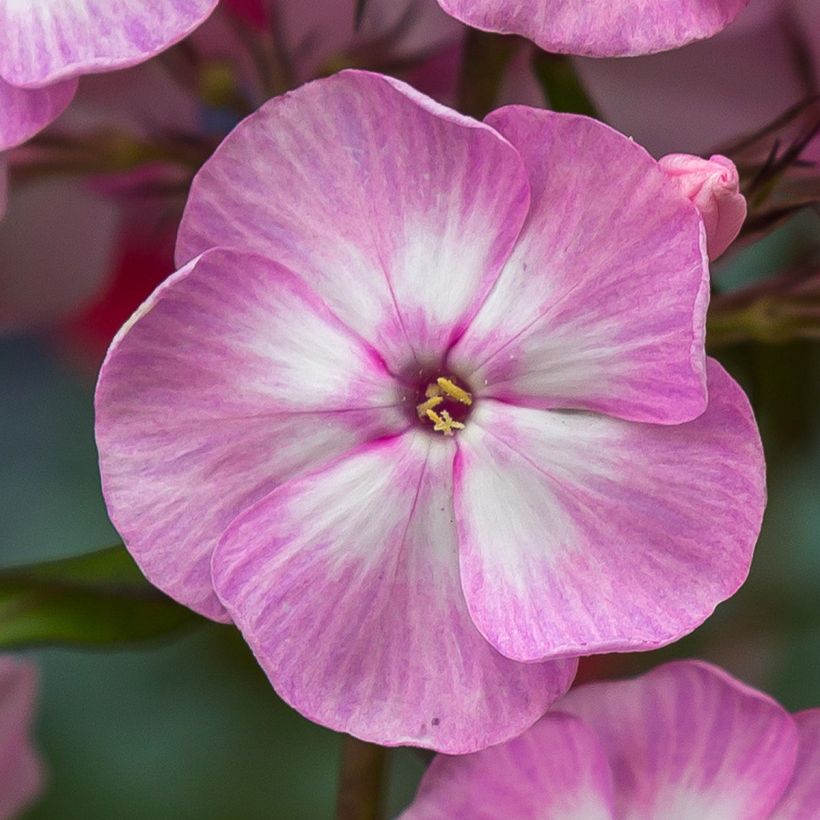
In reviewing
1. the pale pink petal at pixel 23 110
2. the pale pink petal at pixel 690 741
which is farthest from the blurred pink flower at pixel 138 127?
the pale pink petal at pixel 690 741

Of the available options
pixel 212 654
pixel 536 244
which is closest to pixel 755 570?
pixel 212 654

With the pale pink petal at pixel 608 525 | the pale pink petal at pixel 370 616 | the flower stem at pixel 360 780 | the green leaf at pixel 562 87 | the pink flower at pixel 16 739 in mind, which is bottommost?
the pink flower at pixel 16 739

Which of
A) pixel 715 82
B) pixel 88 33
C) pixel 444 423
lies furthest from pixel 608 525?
pixel 715 82

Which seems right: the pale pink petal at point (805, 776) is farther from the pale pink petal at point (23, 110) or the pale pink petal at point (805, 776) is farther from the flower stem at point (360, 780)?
the pale pink petal at point (23, 110)

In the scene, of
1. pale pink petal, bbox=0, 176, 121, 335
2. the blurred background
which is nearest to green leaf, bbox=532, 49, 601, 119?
the blurred background

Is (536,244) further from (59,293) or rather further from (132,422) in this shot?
(59,293)

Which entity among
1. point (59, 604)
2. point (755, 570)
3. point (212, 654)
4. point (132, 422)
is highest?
point (132, 422)
